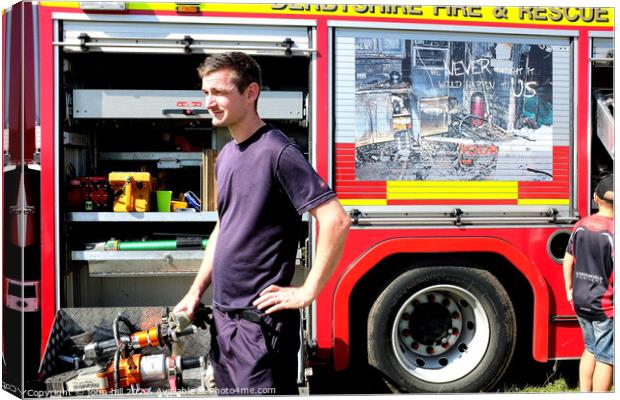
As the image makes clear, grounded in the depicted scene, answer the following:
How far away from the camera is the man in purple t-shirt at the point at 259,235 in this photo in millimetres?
2354

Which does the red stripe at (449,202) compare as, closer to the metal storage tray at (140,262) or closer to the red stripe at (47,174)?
the metal storage tray at (140,262)

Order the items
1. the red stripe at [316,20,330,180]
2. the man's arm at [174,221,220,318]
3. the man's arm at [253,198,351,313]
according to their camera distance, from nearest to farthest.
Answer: the man's arm at [253,198,351,313], the man's arm at [174,221,220,318], the red stripe at [316,20,330,180]

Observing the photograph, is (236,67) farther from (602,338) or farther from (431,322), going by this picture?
(602,338)

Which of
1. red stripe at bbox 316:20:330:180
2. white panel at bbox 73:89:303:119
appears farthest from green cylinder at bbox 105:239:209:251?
red stripe at bbox 316:20:330:180

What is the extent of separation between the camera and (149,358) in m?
3.47

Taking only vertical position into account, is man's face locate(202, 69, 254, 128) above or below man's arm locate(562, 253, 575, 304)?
above

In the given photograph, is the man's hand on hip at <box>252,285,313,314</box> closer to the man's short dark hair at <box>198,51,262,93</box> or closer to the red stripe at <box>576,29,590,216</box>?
the man's short dark hair at <box>198,51,262,93</box>

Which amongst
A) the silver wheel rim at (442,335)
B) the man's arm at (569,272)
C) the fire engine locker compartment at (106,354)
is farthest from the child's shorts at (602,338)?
the fire engine locker compartment at (106,354)

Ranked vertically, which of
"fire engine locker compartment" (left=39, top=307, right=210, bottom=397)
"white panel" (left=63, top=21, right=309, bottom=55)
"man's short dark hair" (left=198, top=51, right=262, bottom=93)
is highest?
"white panel" (left=63, top=21, right=309, bottom=55)

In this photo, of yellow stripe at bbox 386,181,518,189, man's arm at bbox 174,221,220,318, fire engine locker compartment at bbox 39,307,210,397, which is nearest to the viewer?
man's arm at bbox 174,221,220,318

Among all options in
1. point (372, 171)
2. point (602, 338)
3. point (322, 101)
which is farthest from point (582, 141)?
point (322, 101)

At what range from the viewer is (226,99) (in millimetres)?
2465

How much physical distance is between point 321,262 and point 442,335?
6.46 feet

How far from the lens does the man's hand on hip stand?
2.37 meters
